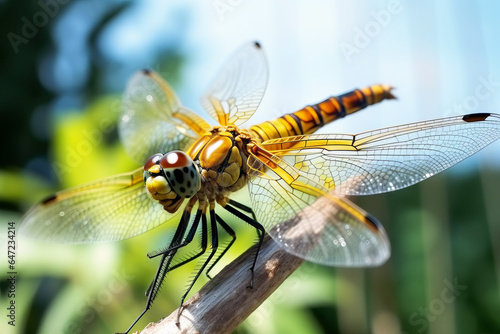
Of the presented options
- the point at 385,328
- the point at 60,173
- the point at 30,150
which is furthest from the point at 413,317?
the point at 30,150

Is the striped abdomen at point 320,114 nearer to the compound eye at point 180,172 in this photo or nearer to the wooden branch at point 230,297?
the compound eye at point 180,172

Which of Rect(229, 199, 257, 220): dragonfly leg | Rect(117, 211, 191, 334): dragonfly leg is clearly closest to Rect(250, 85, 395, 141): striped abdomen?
Rect(229, 199, 257, 220): dragonfly leg

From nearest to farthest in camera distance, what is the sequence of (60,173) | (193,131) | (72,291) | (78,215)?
(78,215) < (193,131) < (72,291) < (60,173)

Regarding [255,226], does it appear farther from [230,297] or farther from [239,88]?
[239,88]

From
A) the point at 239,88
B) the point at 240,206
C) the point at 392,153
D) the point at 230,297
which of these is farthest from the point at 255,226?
the point at 239,88

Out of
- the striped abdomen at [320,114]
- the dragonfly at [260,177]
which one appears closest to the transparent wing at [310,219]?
the dragonfly at [260,177]

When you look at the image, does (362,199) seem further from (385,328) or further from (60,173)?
(60,173)
